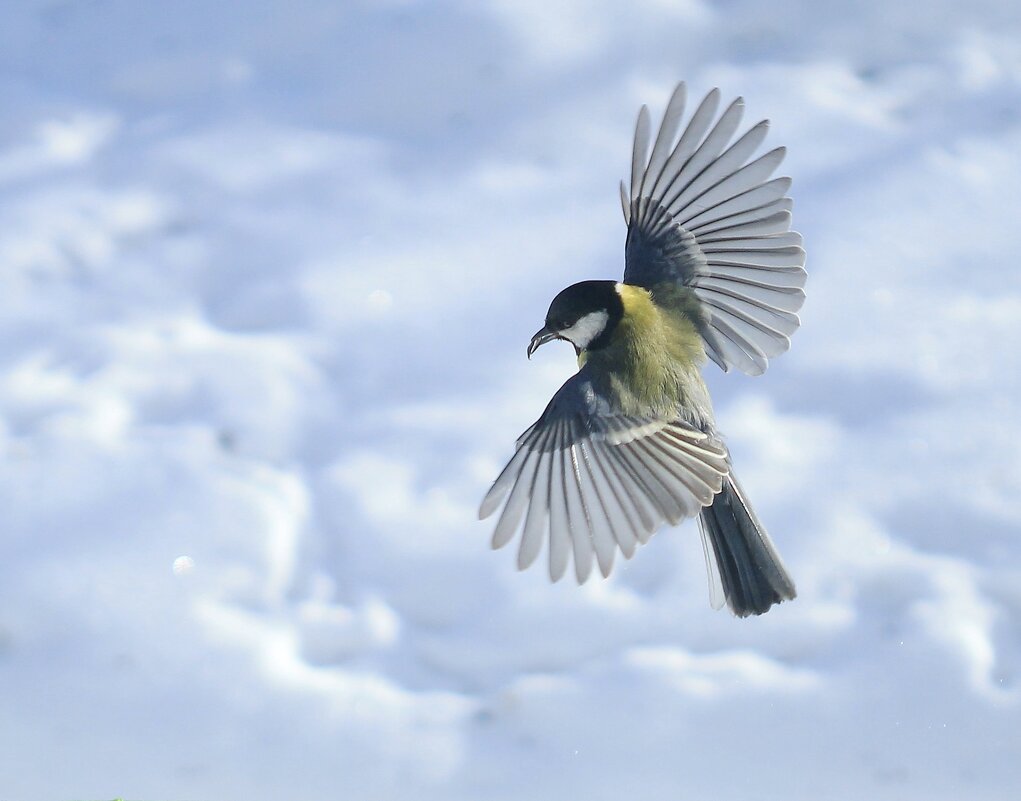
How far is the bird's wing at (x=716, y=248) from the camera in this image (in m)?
3.46

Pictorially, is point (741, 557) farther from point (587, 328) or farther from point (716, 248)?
point (716, 248)

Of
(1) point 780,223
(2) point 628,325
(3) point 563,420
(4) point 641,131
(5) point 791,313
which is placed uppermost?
(4) point 641,131

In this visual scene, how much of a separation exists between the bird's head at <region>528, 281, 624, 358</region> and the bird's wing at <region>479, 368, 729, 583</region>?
14 centimetres

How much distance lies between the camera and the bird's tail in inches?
124

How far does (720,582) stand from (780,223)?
1258 mm

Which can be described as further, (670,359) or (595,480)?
(670,359)

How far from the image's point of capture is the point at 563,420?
3146 millimetres

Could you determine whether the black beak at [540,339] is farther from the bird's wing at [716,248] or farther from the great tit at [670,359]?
the bird's wing at [716,248]

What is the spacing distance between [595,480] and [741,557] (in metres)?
0.56

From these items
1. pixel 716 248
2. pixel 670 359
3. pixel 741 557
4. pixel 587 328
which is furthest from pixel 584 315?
pixel 741 557

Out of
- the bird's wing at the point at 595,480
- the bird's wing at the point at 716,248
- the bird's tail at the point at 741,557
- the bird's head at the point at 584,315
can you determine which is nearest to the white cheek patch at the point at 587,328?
the bird's head at the point at 584,315

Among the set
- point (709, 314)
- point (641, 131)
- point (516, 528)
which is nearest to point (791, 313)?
point (709, 314)

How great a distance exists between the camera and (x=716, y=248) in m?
3.55

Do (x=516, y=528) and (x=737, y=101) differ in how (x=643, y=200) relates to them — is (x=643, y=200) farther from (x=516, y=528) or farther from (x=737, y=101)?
(x=516, y=528)
